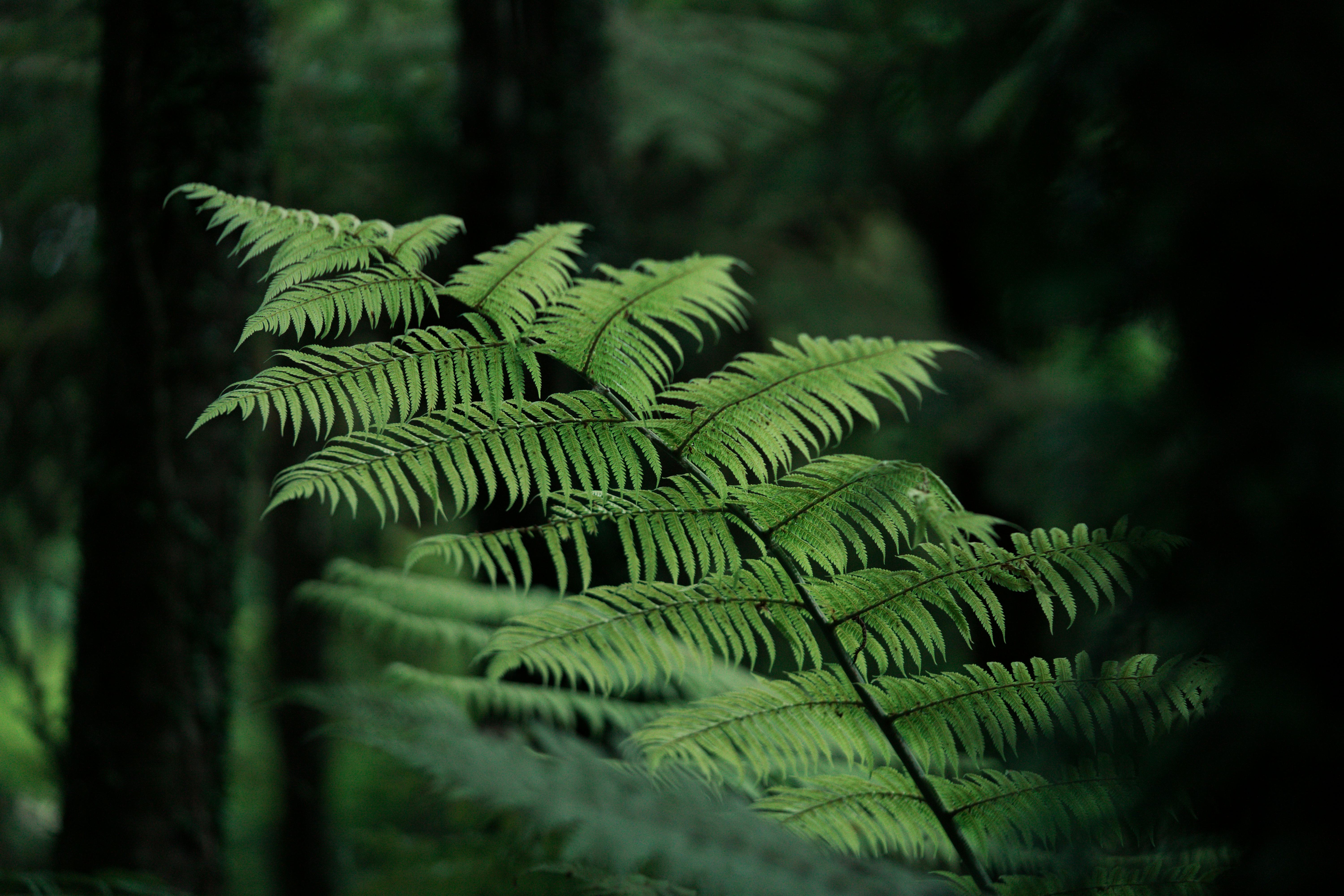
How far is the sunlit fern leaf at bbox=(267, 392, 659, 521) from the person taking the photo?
86 centimetres

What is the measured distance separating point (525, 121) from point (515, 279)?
1589 millimetres

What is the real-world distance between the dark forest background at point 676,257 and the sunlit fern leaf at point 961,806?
179 mm

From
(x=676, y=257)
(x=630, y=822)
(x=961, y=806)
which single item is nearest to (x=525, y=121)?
(x=676, y=257)

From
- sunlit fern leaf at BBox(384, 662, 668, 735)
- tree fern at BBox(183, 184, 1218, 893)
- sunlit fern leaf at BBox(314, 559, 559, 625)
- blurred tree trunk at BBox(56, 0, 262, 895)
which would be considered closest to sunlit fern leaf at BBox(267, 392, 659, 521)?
tree fern at BBox(183, 184, 1218, 893)

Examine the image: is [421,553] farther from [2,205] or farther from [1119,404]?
[2,205]

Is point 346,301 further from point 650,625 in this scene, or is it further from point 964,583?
point 964,583

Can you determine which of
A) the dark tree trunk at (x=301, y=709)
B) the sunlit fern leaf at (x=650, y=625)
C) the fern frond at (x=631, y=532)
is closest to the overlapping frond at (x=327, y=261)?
the fern frond at (x=631, y=532)

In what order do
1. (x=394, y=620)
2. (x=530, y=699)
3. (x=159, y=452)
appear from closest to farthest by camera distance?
(x=530, y=699) → (x=159, y=452) → (x=394, y=620)

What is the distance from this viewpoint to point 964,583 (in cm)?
95

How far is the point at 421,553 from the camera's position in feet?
2.88

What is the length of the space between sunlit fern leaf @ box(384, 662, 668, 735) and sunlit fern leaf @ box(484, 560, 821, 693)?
66 centimetres

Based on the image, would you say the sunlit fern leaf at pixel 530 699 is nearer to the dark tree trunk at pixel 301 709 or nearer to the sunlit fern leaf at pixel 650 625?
the sunlit fern leaf at pixel 650 625

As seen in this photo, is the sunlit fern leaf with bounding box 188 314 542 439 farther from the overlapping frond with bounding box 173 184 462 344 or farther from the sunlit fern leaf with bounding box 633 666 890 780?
the sunlit fern leaf with bounding box 633 666 890 780

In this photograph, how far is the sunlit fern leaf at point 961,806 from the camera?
2.93 feet
